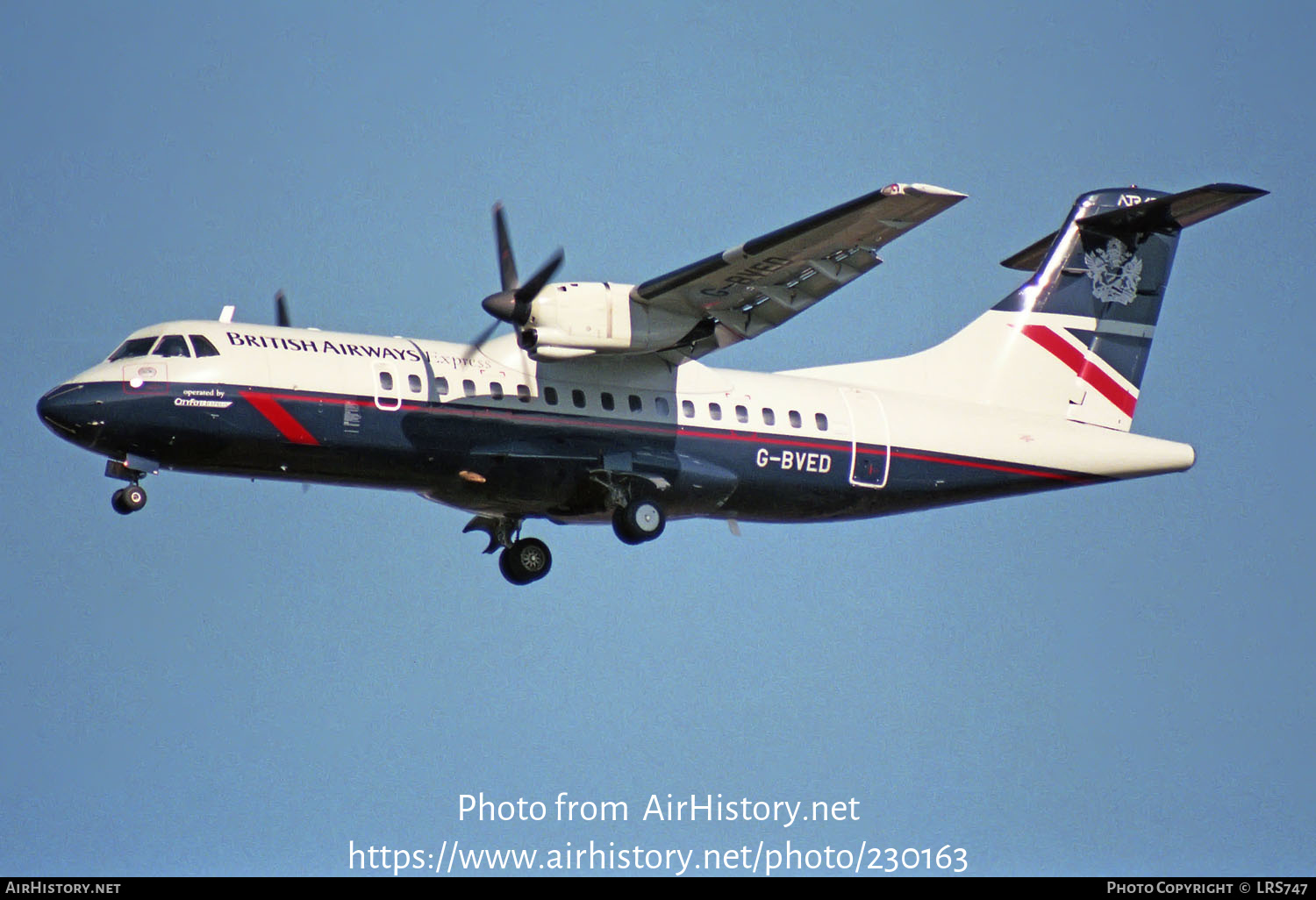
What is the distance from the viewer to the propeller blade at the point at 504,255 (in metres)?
19.0

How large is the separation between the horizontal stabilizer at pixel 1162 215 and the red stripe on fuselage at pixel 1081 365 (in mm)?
1239

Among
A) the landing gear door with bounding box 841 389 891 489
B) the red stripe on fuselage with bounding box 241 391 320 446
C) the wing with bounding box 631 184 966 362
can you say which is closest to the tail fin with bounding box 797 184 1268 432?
the landing gear door with bounding box 841 389 891 489

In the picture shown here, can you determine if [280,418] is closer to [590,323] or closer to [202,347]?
[202,347]

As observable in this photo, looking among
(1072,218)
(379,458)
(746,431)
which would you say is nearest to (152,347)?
(379,458)

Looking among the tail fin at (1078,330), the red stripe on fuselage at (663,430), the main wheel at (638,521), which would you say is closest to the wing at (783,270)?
the red stripe on fuselage at (663,430)

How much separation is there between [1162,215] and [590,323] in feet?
25.2

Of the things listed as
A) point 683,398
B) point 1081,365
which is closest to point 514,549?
point 683,398

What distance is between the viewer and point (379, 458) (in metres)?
18.2

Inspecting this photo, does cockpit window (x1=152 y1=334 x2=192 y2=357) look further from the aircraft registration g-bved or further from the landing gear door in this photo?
the landing gear door

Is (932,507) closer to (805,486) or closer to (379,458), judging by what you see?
(805,486)

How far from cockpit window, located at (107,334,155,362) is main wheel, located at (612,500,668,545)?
5233 mm

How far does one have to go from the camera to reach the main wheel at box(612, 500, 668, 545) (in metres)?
19.2

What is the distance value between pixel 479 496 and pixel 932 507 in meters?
5.49

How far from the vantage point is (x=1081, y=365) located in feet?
71.9
